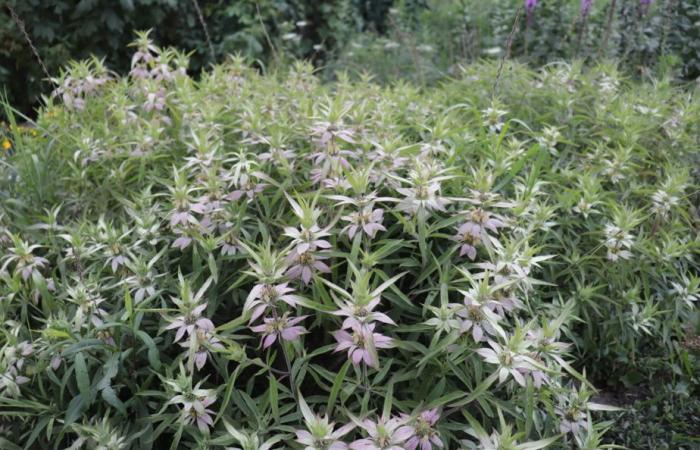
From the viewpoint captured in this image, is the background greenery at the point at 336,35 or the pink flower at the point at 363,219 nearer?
the pink flower at the point at 363,219

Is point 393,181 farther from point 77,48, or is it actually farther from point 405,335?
point 77,48

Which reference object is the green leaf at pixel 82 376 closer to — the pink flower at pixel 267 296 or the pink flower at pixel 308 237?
the pink flower at pixel 267 296

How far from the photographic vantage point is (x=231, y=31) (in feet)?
18.1

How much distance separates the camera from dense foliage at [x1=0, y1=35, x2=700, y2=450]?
1.50 m

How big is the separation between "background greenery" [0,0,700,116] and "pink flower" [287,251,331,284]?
308 centimetres

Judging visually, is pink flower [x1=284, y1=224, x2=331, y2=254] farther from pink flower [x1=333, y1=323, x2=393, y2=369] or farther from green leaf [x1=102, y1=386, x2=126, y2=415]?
green leaf [x1=102, y1=386, x2=126, y2=415]

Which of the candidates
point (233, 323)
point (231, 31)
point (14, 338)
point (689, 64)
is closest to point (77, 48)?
point (231, 31)

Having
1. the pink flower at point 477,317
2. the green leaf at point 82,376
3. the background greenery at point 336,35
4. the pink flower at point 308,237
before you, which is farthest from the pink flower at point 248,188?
the background greenery at point 336,35

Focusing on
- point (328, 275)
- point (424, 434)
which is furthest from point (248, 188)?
point (424, 434)

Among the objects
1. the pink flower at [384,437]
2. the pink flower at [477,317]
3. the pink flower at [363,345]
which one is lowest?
the pink flower at [384,437]

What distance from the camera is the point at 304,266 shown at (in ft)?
5.05

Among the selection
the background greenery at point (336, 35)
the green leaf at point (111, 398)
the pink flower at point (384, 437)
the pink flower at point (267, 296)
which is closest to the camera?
the pink flower at point (384, 437)

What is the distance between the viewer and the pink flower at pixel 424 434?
1.35m

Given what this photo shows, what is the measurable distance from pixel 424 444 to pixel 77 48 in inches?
194
